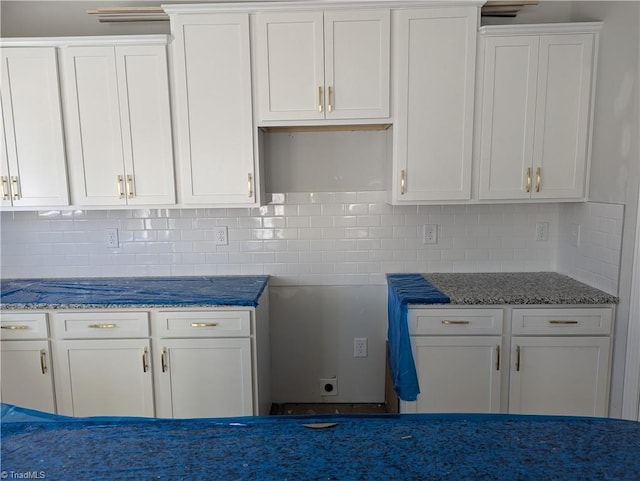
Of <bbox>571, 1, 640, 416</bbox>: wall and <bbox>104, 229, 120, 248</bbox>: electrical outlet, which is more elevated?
<bbox>571, 1, 640, 416</bbox>: wall

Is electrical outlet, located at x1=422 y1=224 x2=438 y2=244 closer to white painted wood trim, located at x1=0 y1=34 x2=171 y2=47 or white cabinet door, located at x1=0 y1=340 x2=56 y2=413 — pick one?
white painted wood trim, located at x1=0 y1=34 x2=171 y2=47

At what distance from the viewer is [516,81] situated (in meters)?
2.32

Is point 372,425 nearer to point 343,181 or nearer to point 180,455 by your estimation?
point 180,455

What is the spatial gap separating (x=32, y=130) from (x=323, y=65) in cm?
173

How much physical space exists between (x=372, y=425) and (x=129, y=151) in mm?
2137

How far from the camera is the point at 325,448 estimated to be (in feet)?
2.93

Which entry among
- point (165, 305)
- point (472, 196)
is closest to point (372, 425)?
point (165, 305)

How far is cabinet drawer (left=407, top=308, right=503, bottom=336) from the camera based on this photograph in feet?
7.42

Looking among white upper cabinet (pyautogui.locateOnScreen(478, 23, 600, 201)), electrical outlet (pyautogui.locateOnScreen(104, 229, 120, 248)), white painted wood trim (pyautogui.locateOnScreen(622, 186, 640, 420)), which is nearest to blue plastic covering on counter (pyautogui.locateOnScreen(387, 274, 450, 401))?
white upper cabinet (pyautogui.locateOnScreen(478, 23, 600, 201))

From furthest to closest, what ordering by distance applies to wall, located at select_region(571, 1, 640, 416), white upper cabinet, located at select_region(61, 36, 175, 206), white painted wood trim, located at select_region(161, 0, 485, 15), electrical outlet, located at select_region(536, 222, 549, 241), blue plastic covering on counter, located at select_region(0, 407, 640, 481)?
electrical outlet, located at select_region(536, 222, 549, 241), white upper cabinet, located at select_region(61, 36, 175, 206), white painted wood trim, located at select_region(161, 0, 485, 15), wall, located at select_region(571, 1, 640, 416), blue plastic covering on counter, located at select_region(0, 407, 640, 481)

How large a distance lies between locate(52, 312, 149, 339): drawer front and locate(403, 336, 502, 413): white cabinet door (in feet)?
5.03

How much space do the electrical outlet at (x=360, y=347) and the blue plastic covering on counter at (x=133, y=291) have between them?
77cm

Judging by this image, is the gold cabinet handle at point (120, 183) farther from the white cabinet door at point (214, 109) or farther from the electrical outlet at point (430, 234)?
the electrical outlet at point (430, 234)

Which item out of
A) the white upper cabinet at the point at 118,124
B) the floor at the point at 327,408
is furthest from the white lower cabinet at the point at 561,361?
the white upper cabinet at the point at 118,124
